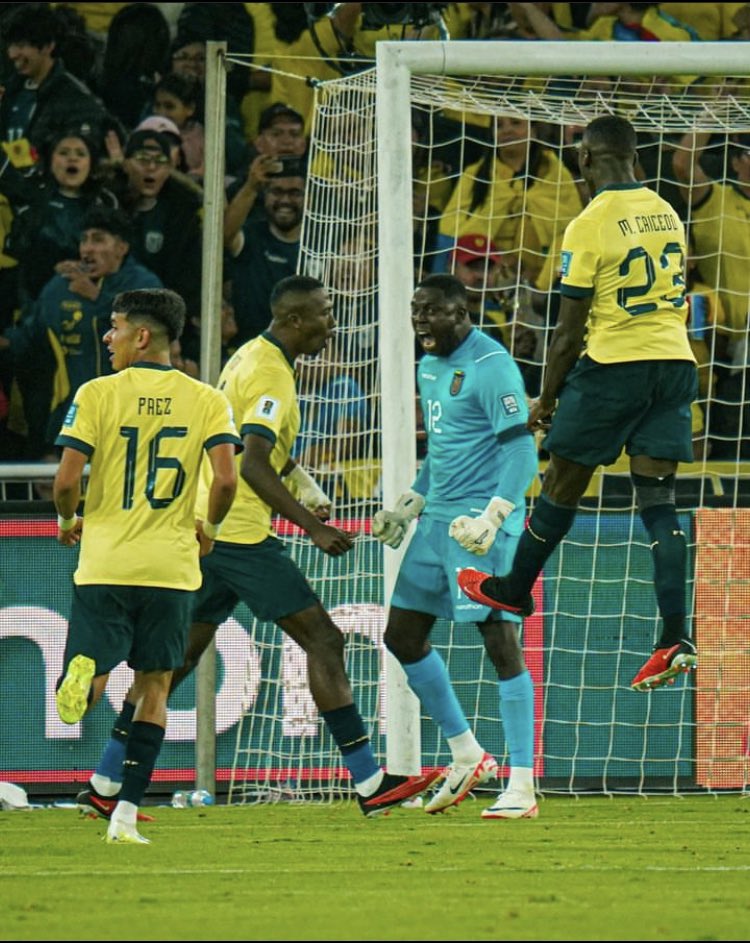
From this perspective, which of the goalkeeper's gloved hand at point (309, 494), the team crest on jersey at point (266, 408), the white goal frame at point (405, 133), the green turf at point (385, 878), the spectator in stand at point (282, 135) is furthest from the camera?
the spectator in stand at point (282, 135)

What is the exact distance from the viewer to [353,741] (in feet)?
25.5

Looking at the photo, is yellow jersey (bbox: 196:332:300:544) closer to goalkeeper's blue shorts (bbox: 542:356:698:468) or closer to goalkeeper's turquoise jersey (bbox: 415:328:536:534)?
goalkeeper's turquoise jersey (bbox: 415:328:536:534)

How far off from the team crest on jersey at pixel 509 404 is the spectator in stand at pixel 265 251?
349 cm

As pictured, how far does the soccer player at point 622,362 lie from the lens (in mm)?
6707

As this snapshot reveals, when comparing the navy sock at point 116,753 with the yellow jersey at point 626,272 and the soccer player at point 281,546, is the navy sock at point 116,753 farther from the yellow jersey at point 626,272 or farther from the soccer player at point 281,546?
the yellow jersey at point 626,272

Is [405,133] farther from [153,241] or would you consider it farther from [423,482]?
[153,241]

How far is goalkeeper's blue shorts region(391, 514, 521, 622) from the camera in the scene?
789 centimetres

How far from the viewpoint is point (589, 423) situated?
6.72 metres

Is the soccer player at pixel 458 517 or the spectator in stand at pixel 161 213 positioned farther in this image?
the spectator in stand at pixel 161 213

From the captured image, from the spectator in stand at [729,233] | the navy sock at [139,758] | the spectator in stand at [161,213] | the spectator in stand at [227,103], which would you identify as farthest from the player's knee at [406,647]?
the spectator in stand at [227,103]

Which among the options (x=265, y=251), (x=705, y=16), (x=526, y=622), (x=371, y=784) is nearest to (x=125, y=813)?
(x=371, y=784)

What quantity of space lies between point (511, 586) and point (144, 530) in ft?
4.70

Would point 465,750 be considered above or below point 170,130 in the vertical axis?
below

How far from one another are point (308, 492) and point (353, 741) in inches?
47.1
